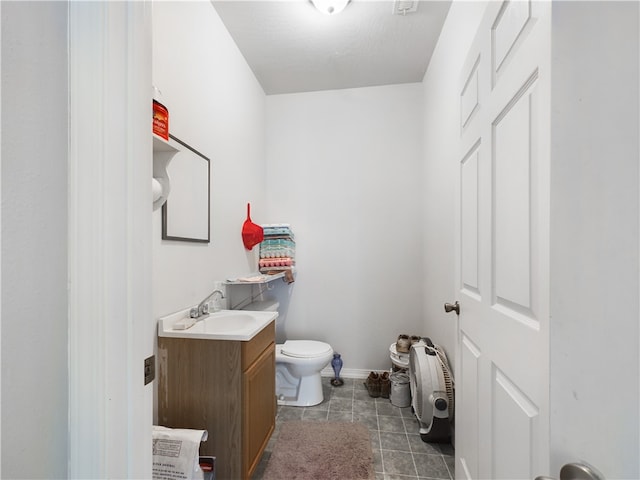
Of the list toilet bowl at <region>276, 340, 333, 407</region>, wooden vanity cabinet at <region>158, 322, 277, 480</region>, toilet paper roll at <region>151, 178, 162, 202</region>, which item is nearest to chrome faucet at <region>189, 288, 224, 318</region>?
wooden vanity cabinet at <region>158, 322, 277, 480</region>

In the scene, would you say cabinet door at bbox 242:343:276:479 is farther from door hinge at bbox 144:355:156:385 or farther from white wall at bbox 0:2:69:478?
white wall at bbox 0:2:69:478

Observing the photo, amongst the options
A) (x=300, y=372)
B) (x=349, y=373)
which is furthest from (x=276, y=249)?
(x=349, y=373)

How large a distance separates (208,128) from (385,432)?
2293 millimetres

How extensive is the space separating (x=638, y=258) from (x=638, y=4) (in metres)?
0.40

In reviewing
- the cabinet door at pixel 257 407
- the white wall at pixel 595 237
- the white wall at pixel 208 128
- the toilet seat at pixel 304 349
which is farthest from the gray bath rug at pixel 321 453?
the white wall at pixel 595 237

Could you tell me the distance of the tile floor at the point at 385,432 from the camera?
5.03 ft

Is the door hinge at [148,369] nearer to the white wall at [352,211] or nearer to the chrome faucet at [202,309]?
the chrome faucet at [202,309]

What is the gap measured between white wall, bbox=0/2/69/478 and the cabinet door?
0.85 meters

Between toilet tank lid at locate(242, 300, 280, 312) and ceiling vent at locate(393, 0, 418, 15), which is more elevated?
ceiling vent at locate(393, 0, 418, 15)

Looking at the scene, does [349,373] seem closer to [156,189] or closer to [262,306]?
[262,306]

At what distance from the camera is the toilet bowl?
6.87ft

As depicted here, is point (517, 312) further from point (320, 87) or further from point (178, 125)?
point (320, 87)

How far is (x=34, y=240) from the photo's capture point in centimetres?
47

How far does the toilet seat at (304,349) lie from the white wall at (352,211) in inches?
16.7
